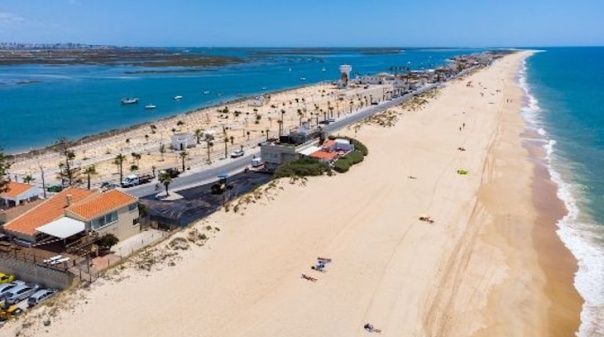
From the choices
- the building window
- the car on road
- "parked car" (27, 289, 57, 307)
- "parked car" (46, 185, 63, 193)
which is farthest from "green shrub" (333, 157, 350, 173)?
"parked car" (27, 289, 57, 307)

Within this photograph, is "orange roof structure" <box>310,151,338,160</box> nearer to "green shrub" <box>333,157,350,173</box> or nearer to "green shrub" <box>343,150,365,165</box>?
"green shrub" <box>333,157,350,173</box>

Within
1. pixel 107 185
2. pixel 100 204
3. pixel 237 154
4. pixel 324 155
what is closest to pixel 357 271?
pixel 100 204

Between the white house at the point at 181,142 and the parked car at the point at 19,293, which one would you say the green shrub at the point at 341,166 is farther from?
the parked car at the point at 19,293

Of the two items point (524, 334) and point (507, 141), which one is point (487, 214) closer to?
point (524, 334)

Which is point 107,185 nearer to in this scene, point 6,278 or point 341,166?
point 6,278

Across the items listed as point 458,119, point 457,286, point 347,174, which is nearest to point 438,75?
point 458,119
